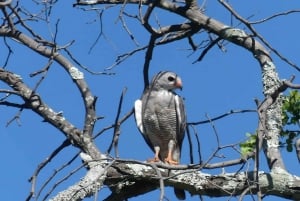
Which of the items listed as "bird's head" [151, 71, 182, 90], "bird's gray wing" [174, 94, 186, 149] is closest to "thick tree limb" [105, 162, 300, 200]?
"bird's gray wing" [174, 94, 186, 149]

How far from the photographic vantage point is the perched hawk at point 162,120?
715cm

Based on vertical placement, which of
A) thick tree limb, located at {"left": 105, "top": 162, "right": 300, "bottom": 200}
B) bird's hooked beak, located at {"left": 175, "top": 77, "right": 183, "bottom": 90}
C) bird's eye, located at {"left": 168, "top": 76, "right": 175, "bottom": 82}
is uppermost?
bird's eye, located at {"left": 168, "top": 76, "right": 175, "bottom": 82}

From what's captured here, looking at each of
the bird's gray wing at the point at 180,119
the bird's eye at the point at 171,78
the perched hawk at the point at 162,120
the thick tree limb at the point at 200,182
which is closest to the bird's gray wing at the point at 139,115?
the perched hawk at the point at 162,120

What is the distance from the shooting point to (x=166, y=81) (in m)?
7.42

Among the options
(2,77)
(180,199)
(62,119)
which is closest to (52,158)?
(62,119)

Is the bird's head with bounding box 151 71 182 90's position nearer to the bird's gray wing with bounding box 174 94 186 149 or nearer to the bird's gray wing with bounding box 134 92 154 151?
the bird's gray wing with bounding box 174 94 186 149

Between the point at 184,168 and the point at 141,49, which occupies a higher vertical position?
the point at 141,49

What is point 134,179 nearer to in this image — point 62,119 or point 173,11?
point 62,119

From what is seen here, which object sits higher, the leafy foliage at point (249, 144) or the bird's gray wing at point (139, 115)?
the bird's gray wing at point (139, 115)

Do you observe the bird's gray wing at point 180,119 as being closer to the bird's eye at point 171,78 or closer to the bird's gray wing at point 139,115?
the bird's eye at point 171,78

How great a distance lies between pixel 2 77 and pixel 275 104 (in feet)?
6.22

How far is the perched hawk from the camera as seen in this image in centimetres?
715

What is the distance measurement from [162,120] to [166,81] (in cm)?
41

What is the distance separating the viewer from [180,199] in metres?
5.88
